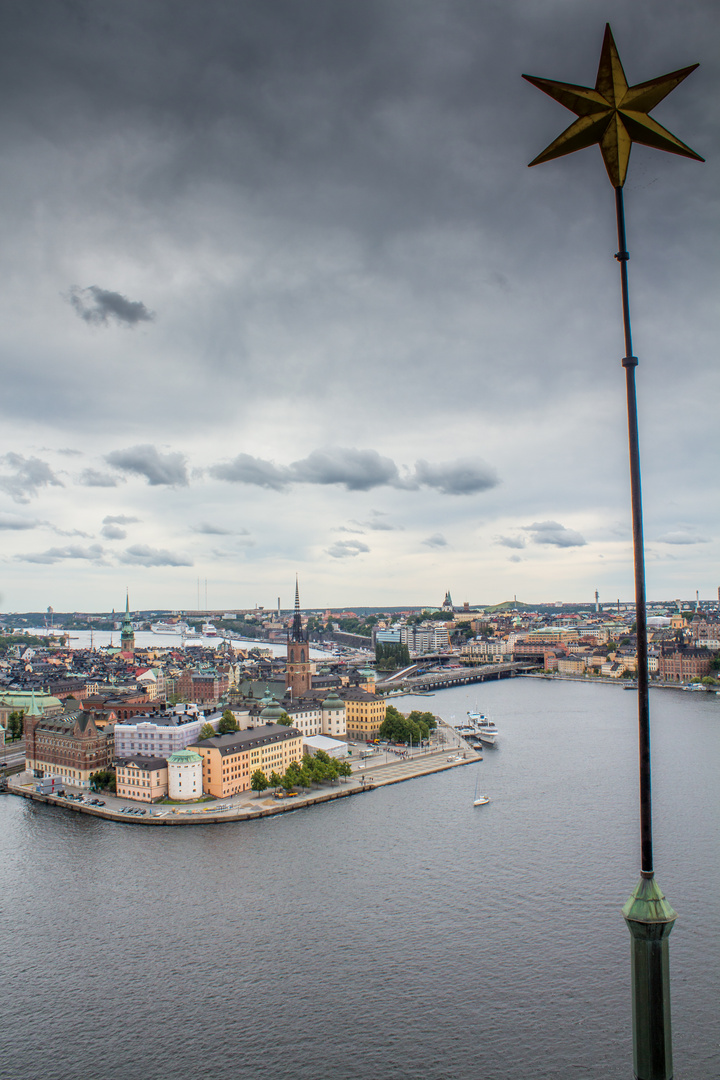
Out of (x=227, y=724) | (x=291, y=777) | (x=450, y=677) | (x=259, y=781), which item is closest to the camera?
(x=259, y=781)

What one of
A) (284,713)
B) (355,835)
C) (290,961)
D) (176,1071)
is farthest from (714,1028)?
(284,713)

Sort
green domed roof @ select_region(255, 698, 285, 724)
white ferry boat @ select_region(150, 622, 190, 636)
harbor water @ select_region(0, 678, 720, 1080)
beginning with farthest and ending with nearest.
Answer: white ferry boat @ select_region(150, 622, 190, 636) < green domed roof @ select_region(255, 698, 285, 724) < harbor water @ select_region(0, 678, 720, 1080)

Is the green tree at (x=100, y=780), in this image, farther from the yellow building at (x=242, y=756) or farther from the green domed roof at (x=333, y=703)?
the green domed roof at (x=333, y=703)

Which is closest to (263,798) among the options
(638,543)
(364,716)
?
(364,716)

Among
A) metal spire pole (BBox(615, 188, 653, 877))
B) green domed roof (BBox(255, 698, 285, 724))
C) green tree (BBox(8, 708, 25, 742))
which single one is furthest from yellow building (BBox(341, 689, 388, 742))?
metal spire pole (BBox(615, 188, 653, 877))

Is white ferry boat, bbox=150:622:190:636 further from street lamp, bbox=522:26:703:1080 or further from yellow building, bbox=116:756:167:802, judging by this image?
street lamp, bbox=522:26:703:1080

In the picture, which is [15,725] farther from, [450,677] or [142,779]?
[450,677]
